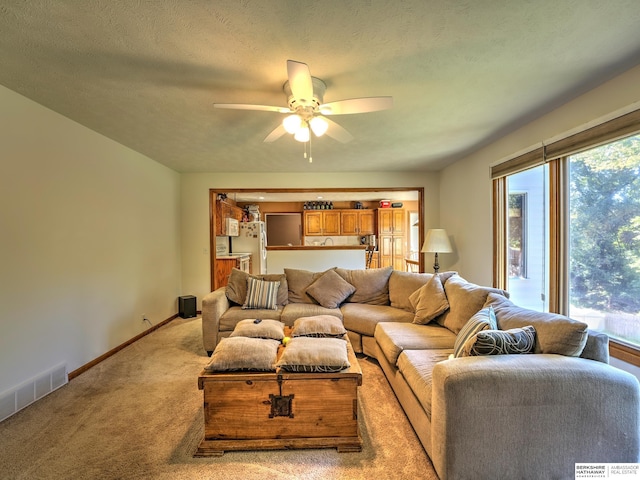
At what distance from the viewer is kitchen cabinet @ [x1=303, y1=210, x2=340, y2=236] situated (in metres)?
8.32

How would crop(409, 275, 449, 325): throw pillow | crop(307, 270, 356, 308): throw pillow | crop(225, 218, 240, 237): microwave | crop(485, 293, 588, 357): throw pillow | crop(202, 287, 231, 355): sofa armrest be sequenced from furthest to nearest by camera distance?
crop(225, 218, 240, 237): microwave, crop(307, 270, 356, 308): throw pillow, crop(202, 287, 231, 355): sofa armrest, crop(409, 275, 449, 325): throw pillow, crop(485, 293, 588, 357): throw pillow

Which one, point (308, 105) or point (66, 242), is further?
point (66, 242)

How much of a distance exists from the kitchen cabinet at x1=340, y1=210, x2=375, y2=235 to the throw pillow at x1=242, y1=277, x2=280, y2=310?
16.3 feet

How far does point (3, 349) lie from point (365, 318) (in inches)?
115

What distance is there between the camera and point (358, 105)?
1.93 metres

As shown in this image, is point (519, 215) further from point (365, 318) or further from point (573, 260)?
point (365, 318)

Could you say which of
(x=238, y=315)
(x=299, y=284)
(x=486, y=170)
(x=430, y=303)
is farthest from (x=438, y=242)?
(x=238, y=315)

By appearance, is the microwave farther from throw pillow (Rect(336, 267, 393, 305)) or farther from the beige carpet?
the beige carpet

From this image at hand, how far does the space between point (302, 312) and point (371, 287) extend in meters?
0.96

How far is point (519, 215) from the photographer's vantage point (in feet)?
10.9

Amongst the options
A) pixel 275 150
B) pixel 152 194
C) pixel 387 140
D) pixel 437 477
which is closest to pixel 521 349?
pixel 437 477

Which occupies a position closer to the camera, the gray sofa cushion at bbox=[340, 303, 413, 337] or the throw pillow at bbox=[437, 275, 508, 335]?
the throw pillow at bbox=[437, 275, 508, 335]

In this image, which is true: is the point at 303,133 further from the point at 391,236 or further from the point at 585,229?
the point at 391,236

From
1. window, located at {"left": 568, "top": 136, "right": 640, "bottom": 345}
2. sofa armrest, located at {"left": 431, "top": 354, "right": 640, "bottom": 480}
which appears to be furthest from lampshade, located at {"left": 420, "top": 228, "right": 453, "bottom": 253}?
sofa armrest, located at {"left": 431, "top": 354, "right": 640, "bottom": 480}
